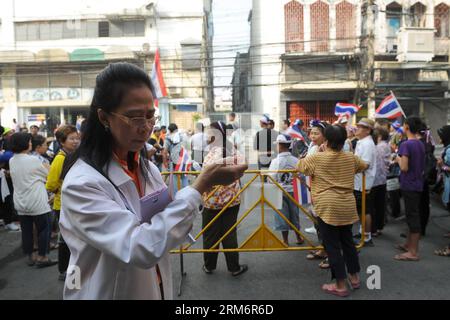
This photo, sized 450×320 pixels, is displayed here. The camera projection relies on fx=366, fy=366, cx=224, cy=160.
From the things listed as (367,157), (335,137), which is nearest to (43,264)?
(335,137)

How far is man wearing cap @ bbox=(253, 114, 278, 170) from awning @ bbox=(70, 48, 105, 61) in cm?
1446

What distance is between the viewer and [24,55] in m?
20.6

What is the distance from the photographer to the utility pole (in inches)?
683

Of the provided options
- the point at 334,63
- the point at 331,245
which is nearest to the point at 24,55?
the point at 334,63

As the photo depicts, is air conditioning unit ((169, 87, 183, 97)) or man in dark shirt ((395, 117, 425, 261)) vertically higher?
air conditioning unit ((169, 87, 183, 97))

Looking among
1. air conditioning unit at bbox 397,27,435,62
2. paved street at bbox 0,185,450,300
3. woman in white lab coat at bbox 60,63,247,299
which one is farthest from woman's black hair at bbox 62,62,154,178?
air conditioning unit at bbox 397,27,435,62

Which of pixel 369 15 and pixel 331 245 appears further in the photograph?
pixel 369 15

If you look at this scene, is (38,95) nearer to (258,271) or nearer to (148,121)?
(258,271)

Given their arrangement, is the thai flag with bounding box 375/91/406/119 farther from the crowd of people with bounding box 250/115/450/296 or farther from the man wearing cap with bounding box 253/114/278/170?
the man wearing cap with bounding box 253/114/278/170

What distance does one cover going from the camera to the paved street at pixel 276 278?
372 centimetres

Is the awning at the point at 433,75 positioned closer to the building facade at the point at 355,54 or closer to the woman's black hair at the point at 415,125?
the building facade at the point at 355,54

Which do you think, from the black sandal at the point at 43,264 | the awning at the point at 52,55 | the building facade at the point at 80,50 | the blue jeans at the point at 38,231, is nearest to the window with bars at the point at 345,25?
the building facade at the point at 80,50

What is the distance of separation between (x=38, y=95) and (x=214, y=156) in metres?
20.5

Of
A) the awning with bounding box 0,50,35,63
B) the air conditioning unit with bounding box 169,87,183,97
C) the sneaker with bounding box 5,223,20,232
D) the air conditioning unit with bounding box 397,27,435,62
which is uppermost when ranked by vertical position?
the awning with bounding box 0,50,35,63
